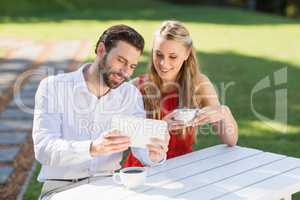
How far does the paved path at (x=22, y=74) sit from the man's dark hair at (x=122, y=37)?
2.10 m

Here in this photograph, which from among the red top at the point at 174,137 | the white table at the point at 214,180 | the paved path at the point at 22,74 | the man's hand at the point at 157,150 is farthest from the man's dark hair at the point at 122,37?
the paved path at the point at 22,74

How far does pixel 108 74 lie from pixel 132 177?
66 cm

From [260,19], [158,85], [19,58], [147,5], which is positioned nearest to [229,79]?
[19,58]

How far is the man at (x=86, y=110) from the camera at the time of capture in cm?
300

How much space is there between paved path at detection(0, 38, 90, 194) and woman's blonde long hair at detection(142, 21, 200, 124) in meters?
1.65

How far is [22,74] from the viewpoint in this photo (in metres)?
8.85

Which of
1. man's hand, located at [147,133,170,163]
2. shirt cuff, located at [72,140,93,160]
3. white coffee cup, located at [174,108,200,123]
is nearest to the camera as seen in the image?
shirt cuff, located at [72,140,93,160]

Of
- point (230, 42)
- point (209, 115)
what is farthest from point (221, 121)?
point (230, 42)

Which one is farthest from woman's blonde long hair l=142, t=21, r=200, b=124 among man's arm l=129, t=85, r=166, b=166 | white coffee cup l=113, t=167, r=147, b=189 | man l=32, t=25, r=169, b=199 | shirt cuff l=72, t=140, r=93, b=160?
white coffee cup l=113, t=167, r=147, b=189

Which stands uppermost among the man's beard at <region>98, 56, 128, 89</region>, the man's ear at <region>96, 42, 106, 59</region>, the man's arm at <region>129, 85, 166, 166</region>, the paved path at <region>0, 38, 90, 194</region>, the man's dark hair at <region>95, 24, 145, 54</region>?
the man's dark hair at <region>95, 24, 145, 54</region>

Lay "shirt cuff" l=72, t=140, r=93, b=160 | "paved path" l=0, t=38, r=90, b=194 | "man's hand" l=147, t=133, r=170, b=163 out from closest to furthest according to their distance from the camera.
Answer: "shirt cuff" l=72, t=140, r=93, b=160, "man's hand" l=147, t=133, r=170, b=163, "paved path" l=0, t=38, r=90, b=194

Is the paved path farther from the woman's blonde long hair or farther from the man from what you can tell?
the man

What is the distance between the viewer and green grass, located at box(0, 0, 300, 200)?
616 centimetres

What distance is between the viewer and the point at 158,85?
3.86 metres
